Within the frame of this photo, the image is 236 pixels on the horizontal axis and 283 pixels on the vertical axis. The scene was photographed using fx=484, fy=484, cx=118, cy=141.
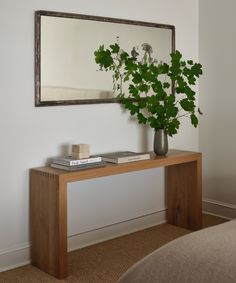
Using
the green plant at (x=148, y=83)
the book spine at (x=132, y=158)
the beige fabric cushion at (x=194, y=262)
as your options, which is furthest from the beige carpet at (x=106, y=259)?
the beige fabric cushion at (x=194, y=262)

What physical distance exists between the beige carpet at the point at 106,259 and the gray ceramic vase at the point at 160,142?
64 cm

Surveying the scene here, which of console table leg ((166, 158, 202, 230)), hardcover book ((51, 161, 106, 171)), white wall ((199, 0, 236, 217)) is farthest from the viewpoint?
white wall ((199, 0, 236, 217))

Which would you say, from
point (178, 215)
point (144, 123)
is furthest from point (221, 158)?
point (144, 123)

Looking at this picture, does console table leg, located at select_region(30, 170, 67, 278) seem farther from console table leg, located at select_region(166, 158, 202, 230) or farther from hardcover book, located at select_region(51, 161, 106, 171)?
console table leg, located at select_region(166, 158, 202, 230)

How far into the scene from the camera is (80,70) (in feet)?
10.7

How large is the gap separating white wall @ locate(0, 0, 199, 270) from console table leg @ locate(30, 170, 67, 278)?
0.08 meters

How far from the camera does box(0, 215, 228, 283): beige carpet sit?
9.41 feet

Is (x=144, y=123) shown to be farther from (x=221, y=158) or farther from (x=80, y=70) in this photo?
(x=221, y=158)

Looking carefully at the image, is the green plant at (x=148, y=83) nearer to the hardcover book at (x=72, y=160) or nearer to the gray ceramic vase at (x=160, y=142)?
the gray ceramic vase at (x=160, y=142)

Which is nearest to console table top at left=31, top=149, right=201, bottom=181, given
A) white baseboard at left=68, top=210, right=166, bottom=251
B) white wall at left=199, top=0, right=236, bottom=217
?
white wall at left=199, top=0, right=236, bottom=217

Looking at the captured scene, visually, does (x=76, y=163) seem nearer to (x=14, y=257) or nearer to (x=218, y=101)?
→ (x=14, y=257)

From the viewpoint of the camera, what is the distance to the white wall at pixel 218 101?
12.9 ft

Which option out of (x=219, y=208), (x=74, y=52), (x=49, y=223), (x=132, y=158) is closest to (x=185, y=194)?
(x=219, y=208)

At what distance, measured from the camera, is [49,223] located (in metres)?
2.90
